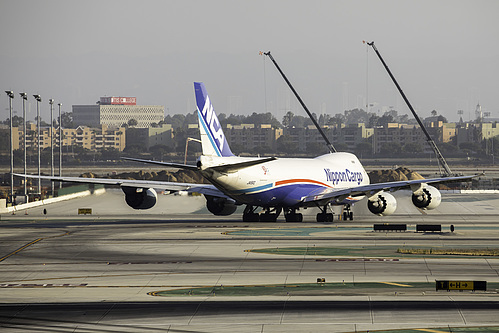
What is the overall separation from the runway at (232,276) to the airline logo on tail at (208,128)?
574 cm

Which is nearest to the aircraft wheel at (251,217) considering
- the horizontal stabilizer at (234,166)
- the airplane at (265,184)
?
the airplane at (265,184)

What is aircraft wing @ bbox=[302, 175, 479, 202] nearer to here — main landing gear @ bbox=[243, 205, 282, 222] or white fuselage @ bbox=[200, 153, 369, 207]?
white fuselage @ bbox=[200, 153, 369, 207]

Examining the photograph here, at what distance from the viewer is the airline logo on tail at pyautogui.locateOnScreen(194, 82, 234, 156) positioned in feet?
178

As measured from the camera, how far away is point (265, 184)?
5875 centimetres

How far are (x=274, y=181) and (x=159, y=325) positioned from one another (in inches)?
1388

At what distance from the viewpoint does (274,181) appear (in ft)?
196

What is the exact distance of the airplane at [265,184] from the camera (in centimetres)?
5456

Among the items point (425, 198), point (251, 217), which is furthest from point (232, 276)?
point (425, 198)

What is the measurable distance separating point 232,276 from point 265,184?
77.7ft

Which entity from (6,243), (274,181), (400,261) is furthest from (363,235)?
(6,243)

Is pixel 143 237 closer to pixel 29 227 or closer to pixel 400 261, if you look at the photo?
pixel 29 227

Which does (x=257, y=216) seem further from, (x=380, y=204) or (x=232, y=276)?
(x=232, y=276)

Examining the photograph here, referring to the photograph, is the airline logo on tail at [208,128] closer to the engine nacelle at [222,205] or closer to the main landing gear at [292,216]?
the engine nacelle at [222,205]

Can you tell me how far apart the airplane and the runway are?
1986mm
